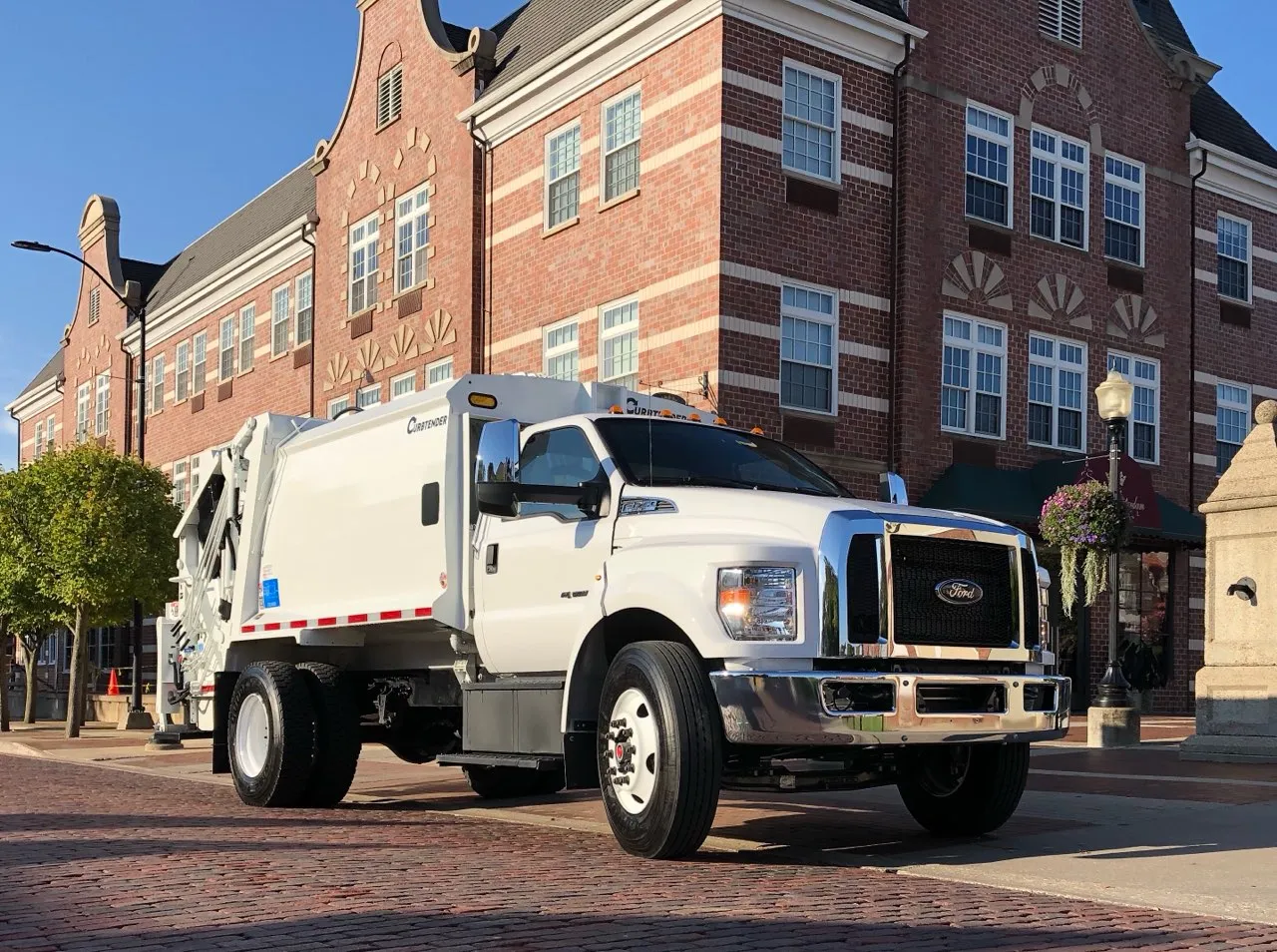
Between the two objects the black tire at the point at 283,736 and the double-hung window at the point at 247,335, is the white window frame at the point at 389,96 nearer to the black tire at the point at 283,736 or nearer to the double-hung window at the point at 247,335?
the double-hung window at the point at 247,335

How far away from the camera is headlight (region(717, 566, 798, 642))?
7.95m

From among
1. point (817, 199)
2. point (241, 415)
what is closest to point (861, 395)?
point (817, 199)

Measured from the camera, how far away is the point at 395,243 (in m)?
30.4

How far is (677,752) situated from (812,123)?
16937mm

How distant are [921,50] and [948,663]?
18.1 meters

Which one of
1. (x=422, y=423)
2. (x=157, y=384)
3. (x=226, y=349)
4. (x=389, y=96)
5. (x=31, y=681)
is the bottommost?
(x=31, y=681)

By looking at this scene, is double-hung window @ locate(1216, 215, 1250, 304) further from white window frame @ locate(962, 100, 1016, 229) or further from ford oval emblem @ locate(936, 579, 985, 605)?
ford oval emblem @ locate(936, 579, 985, 605)

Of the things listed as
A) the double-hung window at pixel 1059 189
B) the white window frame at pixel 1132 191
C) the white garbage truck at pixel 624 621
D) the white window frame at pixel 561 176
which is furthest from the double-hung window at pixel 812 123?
the white garbage truck at pixel 624 621

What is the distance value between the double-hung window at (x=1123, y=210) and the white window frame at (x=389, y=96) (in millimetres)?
13501

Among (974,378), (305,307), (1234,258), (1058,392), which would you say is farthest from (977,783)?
(305,307)

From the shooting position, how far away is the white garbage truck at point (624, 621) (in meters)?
7.95

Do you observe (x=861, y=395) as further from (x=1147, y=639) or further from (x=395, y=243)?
(x=395, y=243)

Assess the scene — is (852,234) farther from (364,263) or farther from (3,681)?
(3,681)

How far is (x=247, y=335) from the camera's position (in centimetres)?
3834
